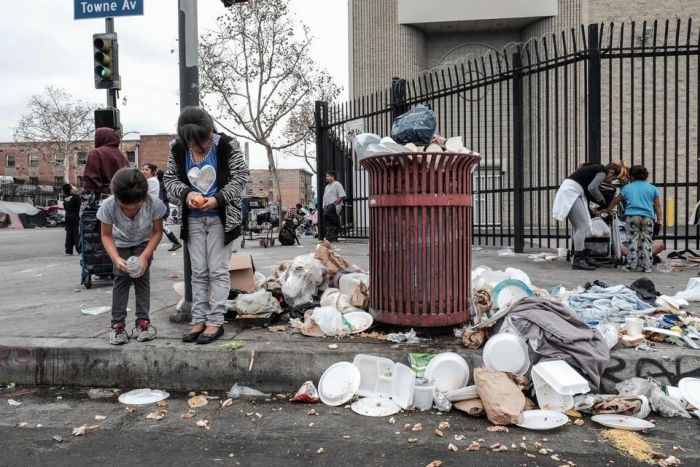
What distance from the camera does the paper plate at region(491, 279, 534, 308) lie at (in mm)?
4070

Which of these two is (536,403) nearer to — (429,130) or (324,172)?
(429,130)

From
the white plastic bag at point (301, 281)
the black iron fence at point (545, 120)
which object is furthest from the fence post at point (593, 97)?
the white plastic bag at point (301, 281)

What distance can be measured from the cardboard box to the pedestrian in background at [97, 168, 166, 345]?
0.91 m

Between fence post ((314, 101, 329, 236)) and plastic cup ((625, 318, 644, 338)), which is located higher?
fence post ((314, 101, 329, 236))

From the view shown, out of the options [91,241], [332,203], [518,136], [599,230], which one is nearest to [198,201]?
[91,241]

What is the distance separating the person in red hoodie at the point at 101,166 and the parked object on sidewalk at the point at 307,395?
4119 millimetres

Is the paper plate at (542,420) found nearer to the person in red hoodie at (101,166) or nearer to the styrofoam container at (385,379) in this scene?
the styrofoam container at (385,379)

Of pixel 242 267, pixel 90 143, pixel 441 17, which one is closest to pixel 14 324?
pixel 242 267

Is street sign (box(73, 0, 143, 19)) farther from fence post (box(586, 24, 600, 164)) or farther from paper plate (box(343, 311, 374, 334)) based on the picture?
fence post (box(586, 24, 600, 164))

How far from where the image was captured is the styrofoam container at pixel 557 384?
2.88 m

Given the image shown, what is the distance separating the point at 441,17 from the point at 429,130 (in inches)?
698

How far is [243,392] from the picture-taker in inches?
134

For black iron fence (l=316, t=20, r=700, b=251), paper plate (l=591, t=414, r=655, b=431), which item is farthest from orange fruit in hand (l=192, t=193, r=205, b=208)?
black iron fence (l=316, t=20, r=700, b=251)

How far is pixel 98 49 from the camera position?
7707 millimetres
